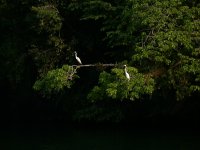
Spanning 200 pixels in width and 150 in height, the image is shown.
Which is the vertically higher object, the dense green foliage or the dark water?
the dense green foliage

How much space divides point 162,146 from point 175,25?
4.47 m

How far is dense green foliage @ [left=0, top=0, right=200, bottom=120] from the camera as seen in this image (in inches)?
809

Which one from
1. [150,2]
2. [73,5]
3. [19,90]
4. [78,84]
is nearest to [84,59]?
[78,84]

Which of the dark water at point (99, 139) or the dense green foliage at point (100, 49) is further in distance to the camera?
the dark water at point (99, 139)

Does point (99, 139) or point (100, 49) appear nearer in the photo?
point (99, 139)

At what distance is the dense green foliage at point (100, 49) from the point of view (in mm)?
20547

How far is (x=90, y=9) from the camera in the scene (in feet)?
86.2

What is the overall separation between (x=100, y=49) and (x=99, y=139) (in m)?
6.23

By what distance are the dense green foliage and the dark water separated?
1.39m

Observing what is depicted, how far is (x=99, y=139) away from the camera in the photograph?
79.2ft

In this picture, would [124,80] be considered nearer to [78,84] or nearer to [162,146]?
[162,146]

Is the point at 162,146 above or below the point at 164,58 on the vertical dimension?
below

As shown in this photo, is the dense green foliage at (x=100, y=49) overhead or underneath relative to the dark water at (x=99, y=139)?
overhead

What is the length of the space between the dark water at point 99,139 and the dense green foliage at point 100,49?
1.39 metres
